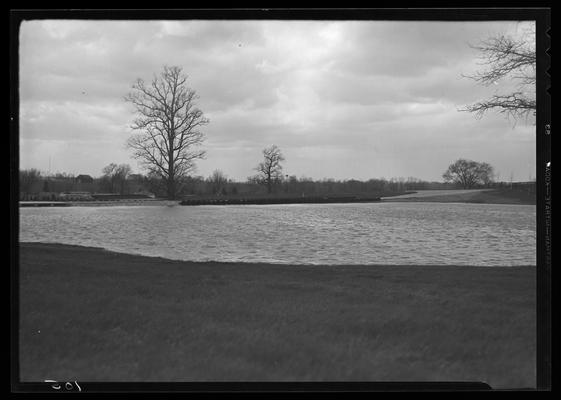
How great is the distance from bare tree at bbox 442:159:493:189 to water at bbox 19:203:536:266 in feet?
1.91

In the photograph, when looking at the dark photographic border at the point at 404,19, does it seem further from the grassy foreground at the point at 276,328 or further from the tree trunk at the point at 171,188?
the tree trunk at the point at 171,188

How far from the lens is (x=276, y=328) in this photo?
522 cm

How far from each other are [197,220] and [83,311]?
2508 mm

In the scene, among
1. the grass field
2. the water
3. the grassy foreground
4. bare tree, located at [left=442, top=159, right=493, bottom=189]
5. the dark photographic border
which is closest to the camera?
the grassy foreground

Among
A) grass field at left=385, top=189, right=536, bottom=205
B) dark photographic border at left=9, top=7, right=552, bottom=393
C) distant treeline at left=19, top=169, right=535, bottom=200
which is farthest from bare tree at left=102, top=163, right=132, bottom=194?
grass field at left=385, top=189, right=536, bottom=205

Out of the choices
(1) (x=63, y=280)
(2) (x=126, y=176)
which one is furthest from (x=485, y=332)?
(1) (x=63, y=280)

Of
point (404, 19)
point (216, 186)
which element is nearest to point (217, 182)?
point (216, 186)

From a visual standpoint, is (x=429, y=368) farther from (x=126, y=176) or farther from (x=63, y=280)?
(x=63, y=280)

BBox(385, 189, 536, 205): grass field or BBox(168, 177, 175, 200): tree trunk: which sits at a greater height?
BBox(168, 177, 175, 200): tree trunk

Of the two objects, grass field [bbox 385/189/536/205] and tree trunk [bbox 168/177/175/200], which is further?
tree trunk [bbox 168/177/175/200]

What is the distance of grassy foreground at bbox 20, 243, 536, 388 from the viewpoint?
4.37 metres

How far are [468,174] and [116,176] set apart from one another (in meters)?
6.27

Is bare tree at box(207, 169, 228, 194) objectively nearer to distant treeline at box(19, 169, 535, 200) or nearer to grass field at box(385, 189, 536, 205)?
distant treeline at box(19, 169, 535, 200)

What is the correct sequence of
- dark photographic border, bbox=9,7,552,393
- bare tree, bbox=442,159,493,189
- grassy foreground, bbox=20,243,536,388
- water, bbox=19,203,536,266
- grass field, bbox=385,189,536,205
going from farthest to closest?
1. water, bbox=19,203,536,266
2. bare tree, bbox=442,159,493,189
3. grass field, bbox=385,189,536,205
4. dark photographic border, bbox=9,7,552,393
5. grassy foreground, bbox=20,243,536,388
